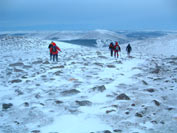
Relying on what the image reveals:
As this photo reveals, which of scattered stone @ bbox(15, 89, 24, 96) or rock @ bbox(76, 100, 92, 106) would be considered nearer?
rock @ bbox(76, 100, 92, 106)

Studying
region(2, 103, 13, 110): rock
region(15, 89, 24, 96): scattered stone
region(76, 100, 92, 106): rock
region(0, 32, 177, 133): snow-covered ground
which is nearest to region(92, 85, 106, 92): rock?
region(0, 32, 177, 133): snow-covered ground

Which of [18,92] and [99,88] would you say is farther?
[99,88]

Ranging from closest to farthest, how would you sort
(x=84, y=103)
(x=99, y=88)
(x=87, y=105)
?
(x=87, y=105)
(x=84, y=103)
(x=99, y=88)

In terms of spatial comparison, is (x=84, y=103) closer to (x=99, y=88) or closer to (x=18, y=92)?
(x=99, y=88)

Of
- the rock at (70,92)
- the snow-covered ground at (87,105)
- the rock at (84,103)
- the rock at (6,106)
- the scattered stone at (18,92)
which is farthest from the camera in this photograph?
the scattered stone at (18,92)

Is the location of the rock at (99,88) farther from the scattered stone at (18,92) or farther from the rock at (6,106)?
the rock at (6,106)

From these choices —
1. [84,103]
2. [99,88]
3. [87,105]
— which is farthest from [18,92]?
[99,88]

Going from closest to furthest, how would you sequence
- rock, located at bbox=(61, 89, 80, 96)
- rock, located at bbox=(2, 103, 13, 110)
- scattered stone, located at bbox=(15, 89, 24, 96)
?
rock, located at bbox=(2, 103, 13, 110), rock, located at bbox=(61, 89, 80, 96), scattered stone, located at bbox=(15, 89, 24, 96)

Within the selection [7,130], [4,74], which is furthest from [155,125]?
[4,74]

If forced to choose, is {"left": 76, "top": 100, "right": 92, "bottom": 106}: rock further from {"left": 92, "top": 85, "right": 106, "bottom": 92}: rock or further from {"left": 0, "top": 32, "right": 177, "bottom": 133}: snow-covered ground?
{"left": 92, "top": 85, "right": 106, "bottom": 92}: rock

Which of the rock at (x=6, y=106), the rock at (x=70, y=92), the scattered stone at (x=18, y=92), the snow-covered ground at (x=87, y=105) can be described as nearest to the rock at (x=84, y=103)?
the snow-covered ground at (x=87, y=105)

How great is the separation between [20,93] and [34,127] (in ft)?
9.11

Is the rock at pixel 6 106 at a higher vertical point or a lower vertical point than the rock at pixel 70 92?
lower

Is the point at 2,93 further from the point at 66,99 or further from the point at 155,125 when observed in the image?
the point at 155,125
